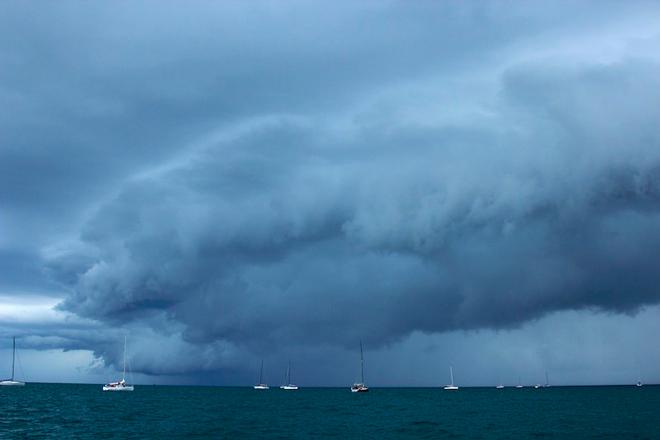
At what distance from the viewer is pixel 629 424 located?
12556 centimetres

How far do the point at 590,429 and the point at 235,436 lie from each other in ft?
228

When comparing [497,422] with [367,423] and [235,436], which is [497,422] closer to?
[367,423]

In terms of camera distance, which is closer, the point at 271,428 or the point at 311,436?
the point at 311,436

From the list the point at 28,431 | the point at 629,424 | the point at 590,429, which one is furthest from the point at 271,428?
the point at 629,424

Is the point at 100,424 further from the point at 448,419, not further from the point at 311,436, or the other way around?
the point at 448,419

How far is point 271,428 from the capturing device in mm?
116750

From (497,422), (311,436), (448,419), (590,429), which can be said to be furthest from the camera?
(448,419)

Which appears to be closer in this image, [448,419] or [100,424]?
[100,424]

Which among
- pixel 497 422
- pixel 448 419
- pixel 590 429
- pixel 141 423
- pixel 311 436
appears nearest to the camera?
pixel 311 436

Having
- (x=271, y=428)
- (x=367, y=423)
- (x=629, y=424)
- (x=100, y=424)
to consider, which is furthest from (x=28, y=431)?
(x=629, y=424)

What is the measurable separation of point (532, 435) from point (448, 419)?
40773 mm

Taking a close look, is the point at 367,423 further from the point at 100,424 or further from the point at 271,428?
the point at 100,424

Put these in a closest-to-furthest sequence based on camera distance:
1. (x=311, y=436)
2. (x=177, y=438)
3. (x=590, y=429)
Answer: (x=177, y=438) < (x=311, y=436) < (x=590, y=429)

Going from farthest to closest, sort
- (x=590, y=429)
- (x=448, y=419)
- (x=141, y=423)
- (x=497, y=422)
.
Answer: (x=448, y=419) → (x=497, y=422) → (x=141, y=423) → (x=590, y=429)
